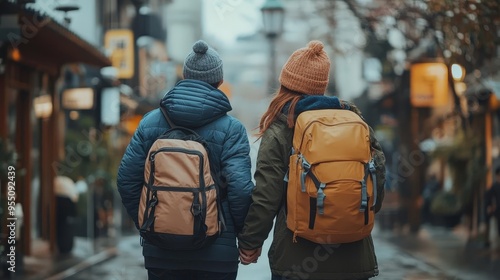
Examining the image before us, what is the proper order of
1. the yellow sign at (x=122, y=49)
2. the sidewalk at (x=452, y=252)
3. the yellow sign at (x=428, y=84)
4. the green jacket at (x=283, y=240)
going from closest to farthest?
the green jacket at (x=283, y=240) < the sidewalk at (x=452, y=252) < the yellow sign at (x=428, y=84) < the yellow sign at (x=122, y=49)

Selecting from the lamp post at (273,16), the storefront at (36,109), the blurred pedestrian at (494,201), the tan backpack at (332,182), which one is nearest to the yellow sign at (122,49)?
the storefront at (36,109)

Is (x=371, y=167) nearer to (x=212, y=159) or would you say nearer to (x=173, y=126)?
(x=212, y=159)

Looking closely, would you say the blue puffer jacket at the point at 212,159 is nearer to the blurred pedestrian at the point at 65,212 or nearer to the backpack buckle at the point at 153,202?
the backpack buckle at the point at 153,202

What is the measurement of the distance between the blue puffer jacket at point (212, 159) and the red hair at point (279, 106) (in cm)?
13

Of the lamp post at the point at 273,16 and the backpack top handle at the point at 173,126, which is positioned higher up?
the lamp post at the point at 273,16

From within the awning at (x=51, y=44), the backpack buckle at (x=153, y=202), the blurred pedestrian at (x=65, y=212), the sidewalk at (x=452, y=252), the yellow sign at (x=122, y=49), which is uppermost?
the yellow sign at (x=122, y=49)

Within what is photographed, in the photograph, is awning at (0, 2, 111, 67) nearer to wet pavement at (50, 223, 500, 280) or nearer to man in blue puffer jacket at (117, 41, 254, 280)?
wet pavement at (50, 223, 500, 280)

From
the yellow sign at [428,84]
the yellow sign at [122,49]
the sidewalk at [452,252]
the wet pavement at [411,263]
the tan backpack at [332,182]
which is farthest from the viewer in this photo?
the yellow sign at [122,49]

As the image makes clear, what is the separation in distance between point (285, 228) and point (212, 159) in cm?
54

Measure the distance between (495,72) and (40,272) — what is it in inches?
360

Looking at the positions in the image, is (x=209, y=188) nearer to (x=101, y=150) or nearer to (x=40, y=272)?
(x=40, y=272)

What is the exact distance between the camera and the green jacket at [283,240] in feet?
15.8

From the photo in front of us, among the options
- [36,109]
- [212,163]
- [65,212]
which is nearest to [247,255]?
[212,163]

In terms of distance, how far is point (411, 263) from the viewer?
1570 cm
